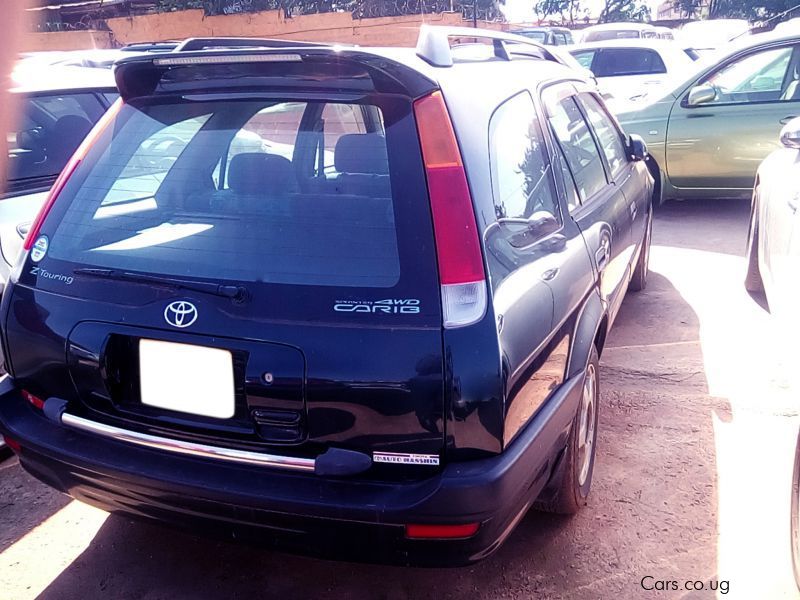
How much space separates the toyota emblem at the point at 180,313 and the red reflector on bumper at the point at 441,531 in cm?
81

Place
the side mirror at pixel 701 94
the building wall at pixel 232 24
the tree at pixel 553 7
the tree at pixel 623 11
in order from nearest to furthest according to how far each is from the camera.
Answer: the side mirror at pixel 701 94, the building wall at pixel 232 24, the tree at pixel 623 11, the tree at pixel 553 7

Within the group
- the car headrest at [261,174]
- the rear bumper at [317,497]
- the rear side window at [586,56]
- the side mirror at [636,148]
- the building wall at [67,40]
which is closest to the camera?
A: the rear bumper at [317,497]

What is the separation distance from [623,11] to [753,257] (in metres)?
36.3

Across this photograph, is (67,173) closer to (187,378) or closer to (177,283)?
(177,283)

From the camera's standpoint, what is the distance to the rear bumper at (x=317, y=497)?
1.93m

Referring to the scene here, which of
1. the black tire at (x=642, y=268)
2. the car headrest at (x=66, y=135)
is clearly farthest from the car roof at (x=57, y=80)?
the black tire at (x=642, y=268)

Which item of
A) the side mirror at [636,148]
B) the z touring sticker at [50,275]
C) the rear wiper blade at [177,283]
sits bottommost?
the side mirror at [636,148]

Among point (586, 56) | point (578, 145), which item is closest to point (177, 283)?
point (578, 145)

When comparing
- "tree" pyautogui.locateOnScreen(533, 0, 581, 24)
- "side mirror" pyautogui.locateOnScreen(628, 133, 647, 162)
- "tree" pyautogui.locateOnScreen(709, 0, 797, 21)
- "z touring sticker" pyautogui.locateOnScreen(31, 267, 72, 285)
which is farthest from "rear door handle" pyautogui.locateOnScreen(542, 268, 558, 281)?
"tree" pyautogui.locateOnScreen(533, 0, 581, 24)

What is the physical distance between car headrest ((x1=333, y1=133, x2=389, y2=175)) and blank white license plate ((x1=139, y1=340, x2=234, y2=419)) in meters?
0.63

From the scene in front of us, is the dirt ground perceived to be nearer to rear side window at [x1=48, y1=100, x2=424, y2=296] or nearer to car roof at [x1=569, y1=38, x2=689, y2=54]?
rear side window at [x1=48, y1=100, x2=424, y2=296]

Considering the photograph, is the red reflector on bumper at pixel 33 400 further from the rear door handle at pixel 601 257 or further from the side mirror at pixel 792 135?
the side mirror at pixel 792 135

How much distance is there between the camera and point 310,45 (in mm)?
2076

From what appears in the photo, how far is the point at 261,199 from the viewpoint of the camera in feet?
7.24
